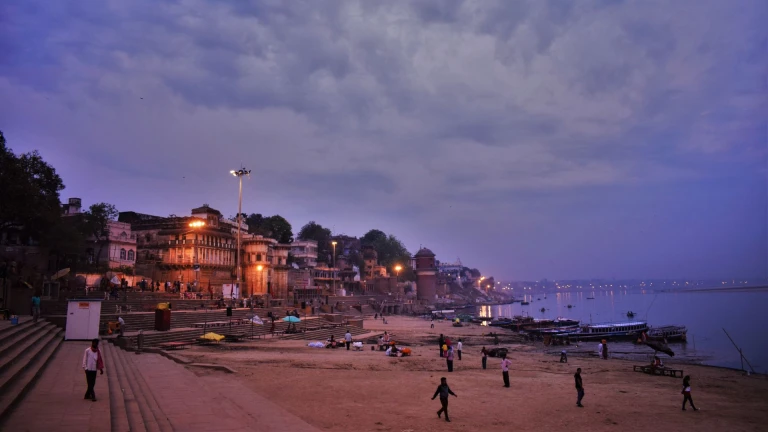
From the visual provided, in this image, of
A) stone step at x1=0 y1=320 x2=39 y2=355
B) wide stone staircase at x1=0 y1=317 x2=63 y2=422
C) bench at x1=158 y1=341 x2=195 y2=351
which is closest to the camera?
wide stone staircase at x1=0 y1=317 x2=63 y2=422

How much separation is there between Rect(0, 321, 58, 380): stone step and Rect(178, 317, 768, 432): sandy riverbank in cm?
660

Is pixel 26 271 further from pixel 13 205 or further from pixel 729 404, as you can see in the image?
pixel 729 404

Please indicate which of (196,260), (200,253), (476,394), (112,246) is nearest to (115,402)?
(476,394)

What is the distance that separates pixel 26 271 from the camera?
41.4 m

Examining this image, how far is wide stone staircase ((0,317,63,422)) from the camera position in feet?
37.6

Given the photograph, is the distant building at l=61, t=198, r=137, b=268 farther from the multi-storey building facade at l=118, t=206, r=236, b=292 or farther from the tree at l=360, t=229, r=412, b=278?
the tree at l=360, t=229, r=412, b=278

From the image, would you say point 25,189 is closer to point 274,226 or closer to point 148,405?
point 148,405

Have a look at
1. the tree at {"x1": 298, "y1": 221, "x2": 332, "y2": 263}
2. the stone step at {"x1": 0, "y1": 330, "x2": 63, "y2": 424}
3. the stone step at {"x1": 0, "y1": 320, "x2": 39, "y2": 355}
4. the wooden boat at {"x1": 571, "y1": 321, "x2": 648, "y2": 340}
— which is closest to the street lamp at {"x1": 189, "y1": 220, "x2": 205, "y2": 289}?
the stone step at {"x1": 0, "y1": 320, "x2": 39, "y2": 355}

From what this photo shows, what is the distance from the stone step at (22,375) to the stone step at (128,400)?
209 centimetres

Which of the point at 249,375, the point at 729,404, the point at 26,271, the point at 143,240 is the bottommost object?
the point at 729,404

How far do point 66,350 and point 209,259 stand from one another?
131ft

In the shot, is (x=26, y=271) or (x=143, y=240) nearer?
(x=26, y=271)

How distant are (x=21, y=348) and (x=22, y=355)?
0.88m

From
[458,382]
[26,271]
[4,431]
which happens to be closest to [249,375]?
[458,382]
